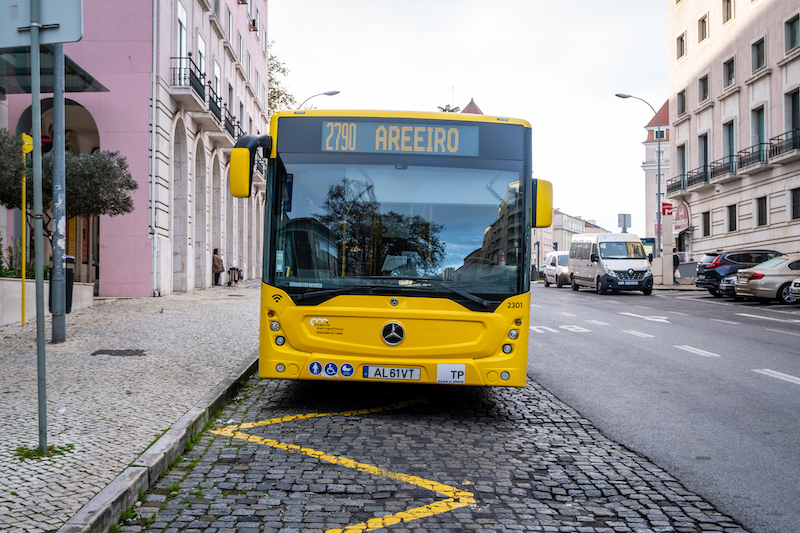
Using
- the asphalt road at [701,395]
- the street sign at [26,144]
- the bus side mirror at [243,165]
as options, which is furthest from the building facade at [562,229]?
the bus side mirror at [243,165]

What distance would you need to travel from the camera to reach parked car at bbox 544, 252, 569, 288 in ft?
123

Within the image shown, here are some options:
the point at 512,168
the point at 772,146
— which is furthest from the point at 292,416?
the point at 772,146

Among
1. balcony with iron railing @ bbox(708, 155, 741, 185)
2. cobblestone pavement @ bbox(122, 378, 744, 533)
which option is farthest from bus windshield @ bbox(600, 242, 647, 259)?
cobblestone pavement @ bbox(122, 378, 744, 533)

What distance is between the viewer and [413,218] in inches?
255

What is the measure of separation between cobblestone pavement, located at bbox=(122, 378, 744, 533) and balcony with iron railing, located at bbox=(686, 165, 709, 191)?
36.9 m

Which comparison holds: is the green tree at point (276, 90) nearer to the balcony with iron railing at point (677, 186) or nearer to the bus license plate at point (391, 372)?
the balcony with iron railing at point (677, 186)

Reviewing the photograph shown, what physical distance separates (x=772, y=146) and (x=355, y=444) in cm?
3397

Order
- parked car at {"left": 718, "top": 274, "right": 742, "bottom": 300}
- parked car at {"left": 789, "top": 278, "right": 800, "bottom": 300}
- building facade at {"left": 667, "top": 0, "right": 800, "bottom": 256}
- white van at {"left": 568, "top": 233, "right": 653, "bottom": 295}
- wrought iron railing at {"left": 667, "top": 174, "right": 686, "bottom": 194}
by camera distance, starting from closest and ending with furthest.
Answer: parked car at {"left": 789, "top": 278, "right": 800, "bottom": 300} < parked car at {"left": 718, "top": 274, "right": 742, "bottom": 300} < white van at {"left": 568, "top": 233, "right": 653, "bottom": 295} < building facade at {"left": 667, "top": 0, "right": 800, "bottom": 256} < wrought iron railing at {"left": 667, "top": 174, "right": 686, "bottom": 194}

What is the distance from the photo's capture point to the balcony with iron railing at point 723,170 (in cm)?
3741

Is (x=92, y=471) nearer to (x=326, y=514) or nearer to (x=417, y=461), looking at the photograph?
(x=326, y=514)

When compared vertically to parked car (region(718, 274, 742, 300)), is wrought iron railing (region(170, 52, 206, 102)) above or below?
above

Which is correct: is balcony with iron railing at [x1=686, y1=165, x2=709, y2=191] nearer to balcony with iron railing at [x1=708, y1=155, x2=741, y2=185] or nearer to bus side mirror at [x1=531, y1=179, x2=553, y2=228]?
balcony with iron railing at [x1=708, y1=155, x2=741, y2=185]

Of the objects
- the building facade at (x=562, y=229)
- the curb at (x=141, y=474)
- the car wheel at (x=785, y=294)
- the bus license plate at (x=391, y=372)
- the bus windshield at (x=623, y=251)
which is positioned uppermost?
the building facade at (x=562, y=229)

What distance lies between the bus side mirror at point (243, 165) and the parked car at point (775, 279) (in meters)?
20.1
